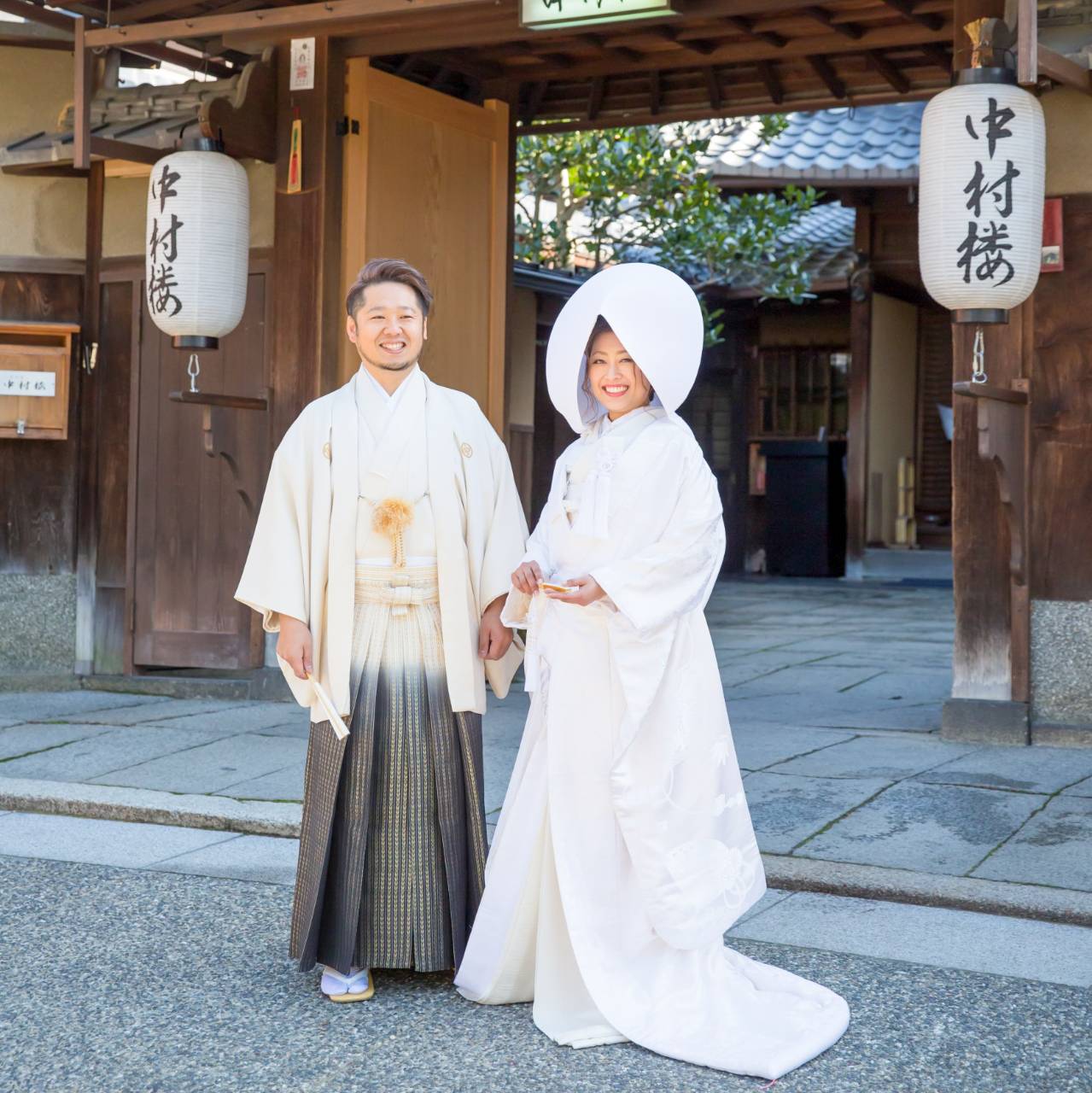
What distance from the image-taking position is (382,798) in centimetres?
379

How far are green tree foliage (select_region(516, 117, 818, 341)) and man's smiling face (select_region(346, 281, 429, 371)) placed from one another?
7.24 metres

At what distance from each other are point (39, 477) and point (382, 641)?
5346 millimetres

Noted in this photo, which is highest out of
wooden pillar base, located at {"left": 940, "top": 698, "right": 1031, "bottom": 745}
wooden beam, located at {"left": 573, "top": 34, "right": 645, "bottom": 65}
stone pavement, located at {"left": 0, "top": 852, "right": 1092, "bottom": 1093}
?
wooden beam, located at {"left": 573, "top": 34, "right": 645, "bottom": 65}

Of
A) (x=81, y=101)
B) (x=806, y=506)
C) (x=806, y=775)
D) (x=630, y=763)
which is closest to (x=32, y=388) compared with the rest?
(x=81, y=101)

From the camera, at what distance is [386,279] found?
3.79 meters

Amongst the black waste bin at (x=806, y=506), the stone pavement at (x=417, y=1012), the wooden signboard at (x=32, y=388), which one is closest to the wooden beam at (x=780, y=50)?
the wooden signboard at (x=32, y=388)

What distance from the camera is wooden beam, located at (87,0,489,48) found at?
657 cm

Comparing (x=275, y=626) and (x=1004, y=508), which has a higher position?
(x=1004, y=508)

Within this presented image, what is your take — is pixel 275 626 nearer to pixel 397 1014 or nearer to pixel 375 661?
pixel 375 661

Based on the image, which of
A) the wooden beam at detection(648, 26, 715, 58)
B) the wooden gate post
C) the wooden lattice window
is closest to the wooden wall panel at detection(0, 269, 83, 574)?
the wooden beam at detection(648, 26, 715, 58)

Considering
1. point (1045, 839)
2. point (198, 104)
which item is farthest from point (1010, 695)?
point (198, 104)

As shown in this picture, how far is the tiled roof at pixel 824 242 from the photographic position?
1450cm

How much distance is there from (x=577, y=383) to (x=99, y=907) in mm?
2264

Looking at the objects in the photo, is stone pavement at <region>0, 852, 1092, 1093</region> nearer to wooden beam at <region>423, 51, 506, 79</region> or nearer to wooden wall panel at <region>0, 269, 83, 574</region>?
wooden wall panel at <region>0, 269, 83, 574</region>
